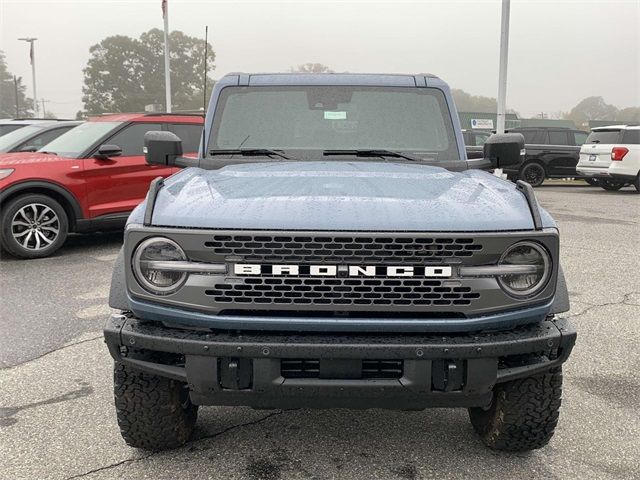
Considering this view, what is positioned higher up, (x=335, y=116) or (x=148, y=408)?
(x=335, y=116)

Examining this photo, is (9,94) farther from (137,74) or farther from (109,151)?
(109,151)

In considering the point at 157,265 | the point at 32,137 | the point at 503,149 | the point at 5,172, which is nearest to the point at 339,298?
the point at 157,265

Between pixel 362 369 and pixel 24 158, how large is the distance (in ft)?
22.6

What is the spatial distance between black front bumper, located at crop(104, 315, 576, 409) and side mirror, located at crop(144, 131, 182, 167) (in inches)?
66.9

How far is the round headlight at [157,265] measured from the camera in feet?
8.07

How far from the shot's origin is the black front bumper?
2.34 metres

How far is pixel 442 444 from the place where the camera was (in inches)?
122

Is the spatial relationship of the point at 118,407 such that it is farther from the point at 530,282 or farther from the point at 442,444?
the point at 530,282

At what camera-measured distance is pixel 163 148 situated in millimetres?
3898

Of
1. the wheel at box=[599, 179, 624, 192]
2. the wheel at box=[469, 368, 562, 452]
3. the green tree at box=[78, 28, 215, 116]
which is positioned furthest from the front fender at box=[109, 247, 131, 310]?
the green tree at box=[78, 28, 215, 116]

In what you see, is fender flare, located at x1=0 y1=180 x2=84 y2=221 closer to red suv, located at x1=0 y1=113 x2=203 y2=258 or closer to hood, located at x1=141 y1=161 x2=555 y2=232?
red suv, located at x1=0 y1=113 x2=203 y2=258

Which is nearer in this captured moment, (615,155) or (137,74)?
(615,155)

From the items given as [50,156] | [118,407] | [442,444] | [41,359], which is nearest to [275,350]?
[118,407]

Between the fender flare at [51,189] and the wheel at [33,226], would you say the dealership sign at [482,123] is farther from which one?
the wheel at [33,226]
